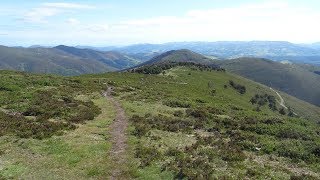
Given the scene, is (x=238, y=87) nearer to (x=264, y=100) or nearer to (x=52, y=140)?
(x=264, y=100)

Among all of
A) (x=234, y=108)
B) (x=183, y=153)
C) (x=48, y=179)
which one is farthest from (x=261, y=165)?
(x=234, y=108)

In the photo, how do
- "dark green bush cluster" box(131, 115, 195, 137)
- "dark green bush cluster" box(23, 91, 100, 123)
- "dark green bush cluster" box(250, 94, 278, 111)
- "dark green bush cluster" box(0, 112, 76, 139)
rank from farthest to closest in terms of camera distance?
"dark green bush cluster" box(250, 94, 278, 111) → "dark green bush cluster" box(23, 91, 100, 123) → "dark green bush cluster" box(131, 115, 195, 137) → "dark green bush cluster" box(0, 112, 76, 139)

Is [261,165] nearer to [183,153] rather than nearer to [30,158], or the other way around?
[183,153]

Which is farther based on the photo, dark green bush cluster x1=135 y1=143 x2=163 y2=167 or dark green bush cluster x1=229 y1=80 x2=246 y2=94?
dark green bush cluster x1=229 y1=80 x2=246 y2=94

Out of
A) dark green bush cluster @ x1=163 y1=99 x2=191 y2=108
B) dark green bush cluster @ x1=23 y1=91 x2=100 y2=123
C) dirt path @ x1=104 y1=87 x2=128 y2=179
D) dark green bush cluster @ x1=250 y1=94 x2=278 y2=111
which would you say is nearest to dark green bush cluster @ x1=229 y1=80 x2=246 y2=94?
dark green bush cluster @ x1=250 y1=94 x2=278 y2=111

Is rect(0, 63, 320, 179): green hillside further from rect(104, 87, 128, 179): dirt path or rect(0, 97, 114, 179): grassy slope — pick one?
rect(104, 87, 128, 179): dirt path

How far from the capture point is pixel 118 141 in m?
32.2

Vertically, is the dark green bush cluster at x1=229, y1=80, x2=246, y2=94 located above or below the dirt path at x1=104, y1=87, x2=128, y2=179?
below

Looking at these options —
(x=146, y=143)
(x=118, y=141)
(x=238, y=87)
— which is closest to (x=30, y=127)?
(x=118, y=141)

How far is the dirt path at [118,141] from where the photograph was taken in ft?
82.7

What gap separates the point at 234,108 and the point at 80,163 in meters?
38.3

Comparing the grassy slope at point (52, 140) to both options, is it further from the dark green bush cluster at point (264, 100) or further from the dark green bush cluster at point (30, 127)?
the dark green bush cluster at point (264, 100)

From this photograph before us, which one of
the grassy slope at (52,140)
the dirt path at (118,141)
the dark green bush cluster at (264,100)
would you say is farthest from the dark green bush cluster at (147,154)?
the dark green bush cluster at (264,100)

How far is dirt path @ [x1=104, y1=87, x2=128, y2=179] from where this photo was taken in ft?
82.7
